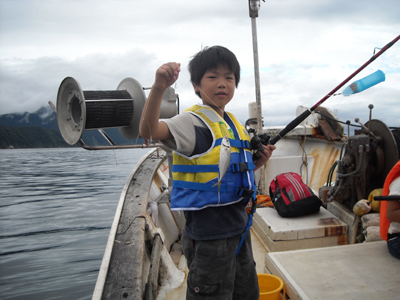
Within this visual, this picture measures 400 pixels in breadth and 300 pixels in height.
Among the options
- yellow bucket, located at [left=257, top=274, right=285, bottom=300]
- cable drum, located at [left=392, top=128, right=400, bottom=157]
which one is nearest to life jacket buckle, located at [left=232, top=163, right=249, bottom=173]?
yellow bucket, located at [left=257, top=274, right=285, bottom=300]

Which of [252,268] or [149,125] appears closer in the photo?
[149,125]

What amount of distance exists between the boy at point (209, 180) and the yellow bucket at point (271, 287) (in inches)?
15.5

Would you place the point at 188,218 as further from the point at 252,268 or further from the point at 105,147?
the point at 105,147

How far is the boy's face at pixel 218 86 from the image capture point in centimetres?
164

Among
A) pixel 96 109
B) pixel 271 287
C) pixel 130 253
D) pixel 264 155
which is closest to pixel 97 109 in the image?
pixel 96 109

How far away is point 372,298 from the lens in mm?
1882

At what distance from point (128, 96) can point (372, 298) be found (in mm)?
2329

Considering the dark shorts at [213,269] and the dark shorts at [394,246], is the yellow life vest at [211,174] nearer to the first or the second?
the dark shorts at [213,269]

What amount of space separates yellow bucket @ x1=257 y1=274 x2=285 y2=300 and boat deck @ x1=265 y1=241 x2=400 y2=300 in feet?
0.16

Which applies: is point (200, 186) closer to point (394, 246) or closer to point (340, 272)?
point (340, 272)

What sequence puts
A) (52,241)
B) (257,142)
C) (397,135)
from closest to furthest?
(257,142) → (397,135) → (52,241)

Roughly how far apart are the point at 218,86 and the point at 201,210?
0.67 m

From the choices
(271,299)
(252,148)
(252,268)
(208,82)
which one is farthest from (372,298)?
(208,82)

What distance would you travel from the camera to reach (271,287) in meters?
2.25
